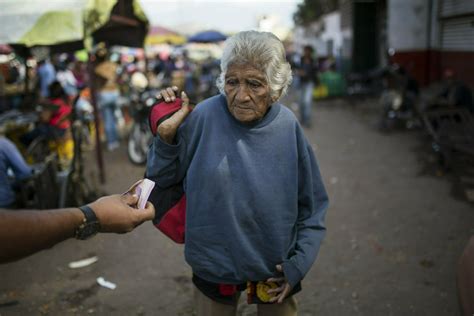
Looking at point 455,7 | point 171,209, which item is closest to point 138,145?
point 171,209

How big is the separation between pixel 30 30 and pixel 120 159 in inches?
130

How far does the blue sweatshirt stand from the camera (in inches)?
73.4

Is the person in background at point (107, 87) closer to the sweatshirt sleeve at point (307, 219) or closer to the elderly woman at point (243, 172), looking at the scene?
the elderly woman at point (243, 172)

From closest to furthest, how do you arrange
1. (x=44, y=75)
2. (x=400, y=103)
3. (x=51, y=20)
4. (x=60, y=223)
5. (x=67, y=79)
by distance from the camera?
(x=60, y=223)
(x=51, y=20)
(x=400, y=103)
(x=44, y=75)
(x=67, y=79)

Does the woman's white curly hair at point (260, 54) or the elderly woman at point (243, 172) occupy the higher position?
the woman's white curly hair at point (260, 54)

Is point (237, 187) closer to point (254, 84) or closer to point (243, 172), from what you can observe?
point (243, 172)

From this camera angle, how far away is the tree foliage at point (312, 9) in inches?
A: 1161

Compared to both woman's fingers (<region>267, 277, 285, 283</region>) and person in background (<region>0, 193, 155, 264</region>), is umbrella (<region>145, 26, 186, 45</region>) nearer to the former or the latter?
woman's fingers (<region>267, 277, 285, 283</region>)

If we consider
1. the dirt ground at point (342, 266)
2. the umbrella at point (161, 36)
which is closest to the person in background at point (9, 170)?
the dirt ground at point (342, 266)

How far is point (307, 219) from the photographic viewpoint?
2.03m

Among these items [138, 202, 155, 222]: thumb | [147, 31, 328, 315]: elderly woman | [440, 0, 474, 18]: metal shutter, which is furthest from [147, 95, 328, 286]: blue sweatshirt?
[440, 0, 474, 18]: metal shutter

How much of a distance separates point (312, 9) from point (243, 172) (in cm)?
3538

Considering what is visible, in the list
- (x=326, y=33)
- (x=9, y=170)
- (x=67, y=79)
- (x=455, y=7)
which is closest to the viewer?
(x=9, y=170)

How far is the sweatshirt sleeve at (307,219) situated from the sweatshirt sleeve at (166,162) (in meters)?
0.52
